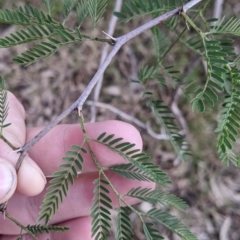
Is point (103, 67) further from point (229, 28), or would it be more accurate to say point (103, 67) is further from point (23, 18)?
point (229, 28)

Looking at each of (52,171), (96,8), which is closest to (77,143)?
(52,171)

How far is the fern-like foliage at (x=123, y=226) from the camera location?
1016mm

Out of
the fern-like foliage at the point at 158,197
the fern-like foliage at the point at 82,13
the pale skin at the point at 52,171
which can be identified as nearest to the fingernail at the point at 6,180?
the pale skin at the point at 52,171

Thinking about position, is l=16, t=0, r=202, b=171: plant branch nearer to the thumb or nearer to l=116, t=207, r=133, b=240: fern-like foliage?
the thumb

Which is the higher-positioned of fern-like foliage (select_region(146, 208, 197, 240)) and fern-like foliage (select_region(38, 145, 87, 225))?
fern-like foliage (select_region(38, 145, 87, 225))

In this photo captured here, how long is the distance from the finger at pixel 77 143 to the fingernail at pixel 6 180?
0.25 m

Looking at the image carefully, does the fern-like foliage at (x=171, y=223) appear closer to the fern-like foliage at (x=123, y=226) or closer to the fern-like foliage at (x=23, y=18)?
the fern-like foliage at (x=123, y=226)

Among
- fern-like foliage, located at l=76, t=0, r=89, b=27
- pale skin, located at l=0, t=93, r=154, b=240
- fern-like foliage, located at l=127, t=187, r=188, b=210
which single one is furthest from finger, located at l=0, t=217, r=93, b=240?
fern-like foliage, located at l=76, t=0, r=89, b=27

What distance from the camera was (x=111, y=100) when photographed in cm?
280

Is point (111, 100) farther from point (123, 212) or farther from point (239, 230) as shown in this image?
point (123, 212)

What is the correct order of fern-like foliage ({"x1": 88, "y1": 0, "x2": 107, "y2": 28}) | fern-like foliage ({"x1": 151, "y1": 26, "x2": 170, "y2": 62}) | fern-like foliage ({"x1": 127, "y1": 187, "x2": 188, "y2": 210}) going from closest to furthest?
1. fern-like foliage ({"x1": 88, "y1": 0, "x2": 107, "y2": 28})
2. fern-like foliage ({"x1": 127, "y1": 187, "x2": 188, "y2": 210})
3. fern-like foliage ({"x1": 151, "y1": 26, "x2": 170, "y2": 62})

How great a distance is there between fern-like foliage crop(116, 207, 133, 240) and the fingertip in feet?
1.17

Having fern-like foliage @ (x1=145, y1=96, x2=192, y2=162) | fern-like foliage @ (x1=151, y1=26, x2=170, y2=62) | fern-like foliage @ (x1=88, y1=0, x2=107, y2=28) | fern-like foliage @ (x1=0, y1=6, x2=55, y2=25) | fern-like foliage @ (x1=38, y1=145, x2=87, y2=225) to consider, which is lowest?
fern-like foliage @ (x1=38, y1=145, x2=87, y2=225)

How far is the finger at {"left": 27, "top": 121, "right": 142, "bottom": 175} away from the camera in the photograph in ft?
4.06
